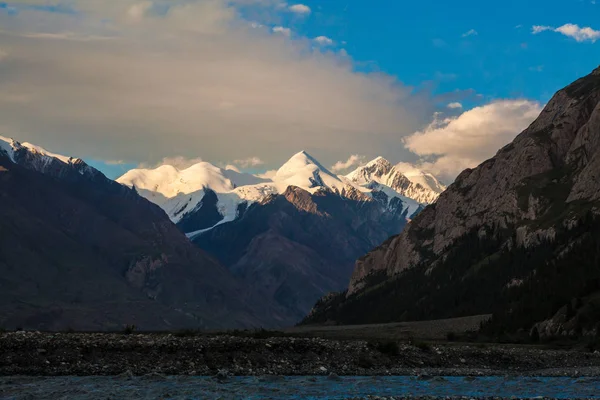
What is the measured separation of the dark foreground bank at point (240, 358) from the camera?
220ft

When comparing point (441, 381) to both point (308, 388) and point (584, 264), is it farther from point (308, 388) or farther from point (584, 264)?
point (584, 264)

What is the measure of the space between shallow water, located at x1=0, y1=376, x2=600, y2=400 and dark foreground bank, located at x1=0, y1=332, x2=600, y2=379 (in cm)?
366

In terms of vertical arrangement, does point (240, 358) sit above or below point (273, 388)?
above

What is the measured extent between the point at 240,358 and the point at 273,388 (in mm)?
13029

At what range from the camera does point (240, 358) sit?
7356cm

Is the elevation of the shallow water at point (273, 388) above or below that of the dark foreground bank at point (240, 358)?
below

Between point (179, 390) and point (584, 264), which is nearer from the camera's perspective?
point (179, 390)

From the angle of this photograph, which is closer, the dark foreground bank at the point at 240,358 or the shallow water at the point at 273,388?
the shallow water at the point at 273,388

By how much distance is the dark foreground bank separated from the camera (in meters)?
67.1

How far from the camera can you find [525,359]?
9381 centimetres

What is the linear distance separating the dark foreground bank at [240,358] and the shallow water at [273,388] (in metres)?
3.66

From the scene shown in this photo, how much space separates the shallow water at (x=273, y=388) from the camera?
5572 cm

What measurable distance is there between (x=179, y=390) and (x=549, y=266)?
470 feet

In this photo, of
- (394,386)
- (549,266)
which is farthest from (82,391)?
(549,266)
